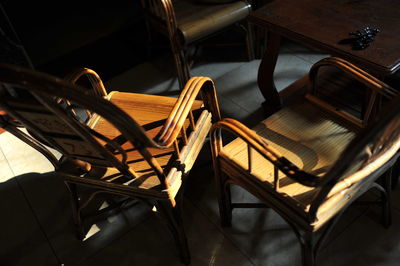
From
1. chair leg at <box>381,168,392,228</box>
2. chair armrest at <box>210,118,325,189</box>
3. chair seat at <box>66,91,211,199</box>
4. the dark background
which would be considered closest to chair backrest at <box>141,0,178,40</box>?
the dark background

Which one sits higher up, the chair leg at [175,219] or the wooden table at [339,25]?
the wooden table at [339,25]

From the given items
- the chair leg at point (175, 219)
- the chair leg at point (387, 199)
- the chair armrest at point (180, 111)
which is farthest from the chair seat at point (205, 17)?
the chair leg at point (387, 199)

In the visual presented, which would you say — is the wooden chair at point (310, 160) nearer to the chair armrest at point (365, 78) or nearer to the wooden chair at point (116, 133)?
the chair armrest at point (365, 78)

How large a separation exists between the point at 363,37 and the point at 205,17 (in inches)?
39.2

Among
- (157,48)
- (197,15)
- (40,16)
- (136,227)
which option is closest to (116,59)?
(157,48)

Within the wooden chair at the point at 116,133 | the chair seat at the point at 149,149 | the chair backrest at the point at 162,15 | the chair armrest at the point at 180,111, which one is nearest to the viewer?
the wooden chair at the point at 116,133

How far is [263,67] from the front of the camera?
6.64 ft

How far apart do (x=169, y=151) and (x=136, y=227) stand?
0.51 m

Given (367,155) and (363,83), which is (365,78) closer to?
(363,83)

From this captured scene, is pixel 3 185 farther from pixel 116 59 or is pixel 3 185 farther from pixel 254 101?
pixel 254 101

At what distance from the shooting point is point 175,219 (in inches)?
56.3

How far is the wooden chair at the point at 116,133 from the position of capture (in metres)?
0.95

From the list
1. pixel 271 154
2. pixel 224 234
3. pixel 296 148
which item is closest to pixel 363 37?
pixel 296 148

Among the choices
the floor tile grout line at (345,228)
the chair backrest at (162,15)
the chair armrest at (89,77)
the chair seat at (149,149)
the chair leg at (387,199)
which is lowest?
the floor tile grout line at (345,228)
